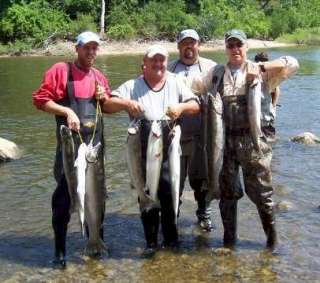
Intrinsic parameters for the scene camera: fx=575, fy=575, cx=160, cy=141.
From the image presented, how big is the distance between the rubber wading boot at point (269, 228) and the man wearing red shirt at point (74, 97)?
199 centimetres

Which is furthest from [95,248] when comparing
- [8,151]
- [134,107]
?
[8,151]

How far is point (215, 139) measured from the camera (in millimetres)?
6211

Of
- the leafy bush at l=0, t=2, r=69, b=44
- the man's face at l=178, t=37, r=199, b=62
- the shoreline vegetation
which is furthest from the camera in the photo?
the leafy bush at l=0, t=2, r=69, b=44

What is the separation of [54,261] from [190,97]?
2425 mm

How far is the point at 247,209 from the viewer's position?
8430 mm

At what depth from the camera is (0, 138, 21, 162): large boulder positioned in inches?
459

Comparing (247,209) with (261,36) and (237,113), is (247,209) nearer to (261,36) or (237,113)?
(237,113)

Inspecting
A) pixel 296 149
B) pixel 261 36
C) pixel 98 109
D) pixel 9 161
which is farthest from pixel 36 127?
pixel 261 36

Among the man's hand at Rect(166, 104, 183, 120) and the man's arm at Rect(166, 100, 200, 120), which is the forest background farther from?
the man's hand at Rect(166, 104, 183, 120)

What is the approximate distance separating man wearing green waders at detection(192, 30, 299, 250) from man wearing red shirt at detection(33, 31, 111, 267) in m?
1.20

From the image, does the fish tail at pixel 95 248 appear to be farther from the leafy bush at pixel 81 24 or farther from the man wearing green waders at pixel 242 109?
the leafy bush at pixel 81 24

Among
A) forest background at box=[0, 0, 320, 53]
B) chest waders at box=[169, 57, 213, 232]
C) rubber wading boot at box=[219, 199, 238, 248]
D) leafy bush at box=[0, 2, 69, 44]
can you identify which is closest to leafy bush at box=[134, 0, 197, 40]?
forest background at box=[0, 0, 320, 53]

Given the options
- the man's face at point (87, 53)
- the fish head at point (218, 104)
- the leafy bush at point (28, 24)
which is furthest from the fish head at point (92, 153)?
the leafy bush at point (28, 24)

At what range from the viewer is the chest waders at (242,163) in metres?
6.22
